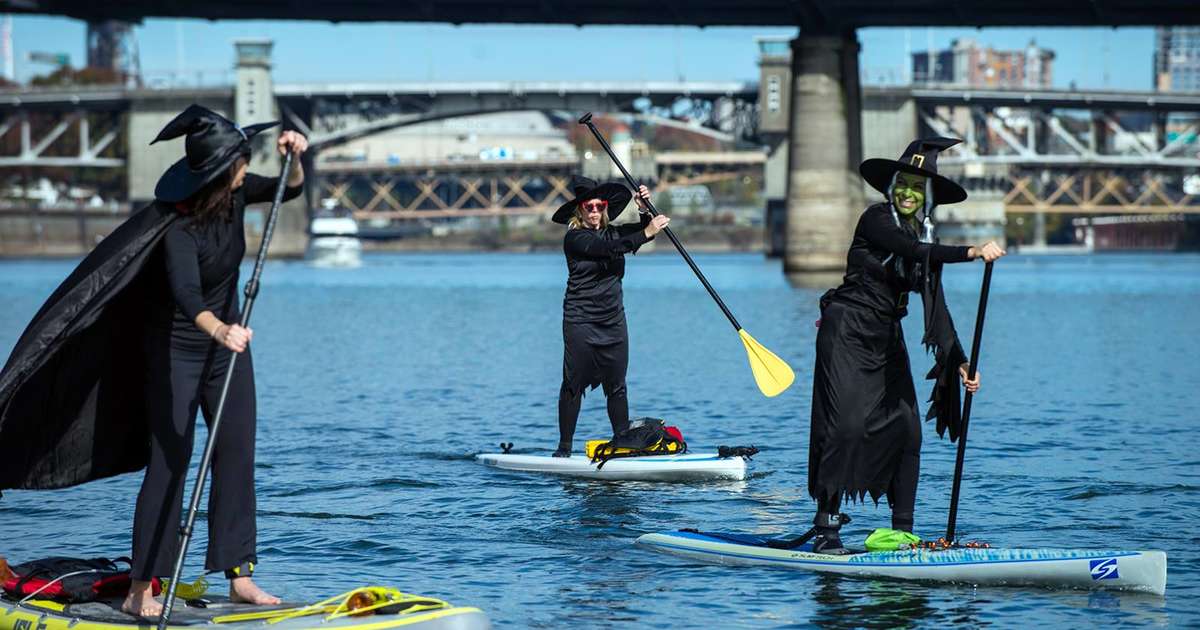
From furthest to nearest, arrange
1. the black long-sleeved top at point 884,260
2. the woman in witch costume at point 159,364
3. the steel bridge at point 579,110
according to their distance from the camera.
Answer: the steel bridge at point 579,110 < the black long-sleeved top at point 884,260 < the woman in witch costume at point 159,364

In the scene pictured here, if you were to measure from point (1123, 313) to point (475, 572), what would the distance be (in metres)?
41.5

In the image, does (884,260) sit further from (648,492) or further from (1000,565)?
(648,492)

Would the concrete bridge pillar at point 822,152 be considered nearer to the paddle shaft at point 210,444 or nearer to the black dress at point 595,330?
the black dress at point 595,330

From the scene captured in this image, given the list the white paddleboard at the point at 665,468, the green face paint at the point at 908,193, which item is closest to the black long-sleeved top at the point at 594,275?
the white paddleboard at the point at 665,468

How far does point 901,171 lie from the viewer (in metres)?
9.88

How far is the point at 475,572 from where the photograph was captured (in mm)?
10703

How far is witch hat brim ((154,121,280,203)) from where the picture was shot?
8.12 meters

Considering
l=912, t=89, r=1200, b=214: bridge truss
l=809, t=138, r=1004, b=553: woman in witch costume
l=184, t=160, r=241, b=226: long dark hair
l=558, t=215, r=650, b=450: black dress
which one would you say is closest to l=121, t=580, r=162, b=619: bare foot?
l=184, t=160, r=241, b=226: long dark hair

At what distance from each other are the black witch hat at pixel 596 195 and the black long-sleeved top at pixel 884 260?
4.02m

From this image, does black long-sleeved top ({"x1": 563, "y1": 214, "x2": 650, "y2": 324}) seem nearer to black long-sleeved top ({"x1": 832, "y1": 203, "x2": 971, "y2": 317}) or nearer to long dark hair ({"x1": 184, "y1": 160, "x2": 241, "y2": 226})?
black long-sleeved top ({"x1": 832, "y1": 203, "x2": 971, "y2": 317})

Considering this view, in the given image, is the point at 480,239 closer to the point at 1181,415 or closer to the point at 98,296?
the point at 1181,415

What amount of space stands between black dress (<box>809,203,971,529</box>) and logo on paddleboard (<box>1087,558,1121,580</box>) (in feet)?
3.50

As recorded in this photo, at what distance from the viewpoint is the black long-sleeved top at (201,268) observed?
8047mm

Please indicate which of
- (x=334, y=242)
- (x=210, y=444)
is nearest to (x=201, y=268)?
(x=210, y=444)
